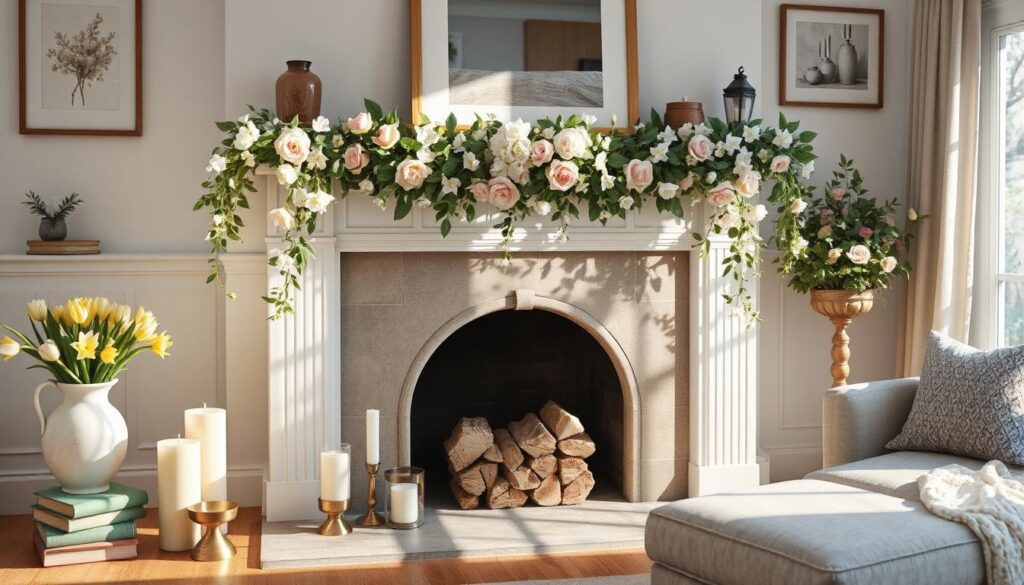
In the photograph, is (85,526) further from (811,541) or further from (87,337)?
(811,541)

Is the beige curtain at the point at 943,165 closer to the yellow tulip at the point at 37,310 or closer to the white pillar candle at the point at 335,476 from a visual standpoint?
the white pillar candle at the point at 335,476

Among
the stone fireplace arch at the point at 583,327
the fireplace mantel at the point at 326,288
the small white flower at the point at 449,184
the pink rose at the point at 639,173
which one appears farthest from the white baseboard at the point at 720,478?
the small white flower at the point at 449,184

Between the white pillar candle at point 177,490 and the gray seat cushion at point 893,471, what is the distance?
2.07 metres

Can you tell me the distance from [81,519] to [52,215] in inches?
49.7

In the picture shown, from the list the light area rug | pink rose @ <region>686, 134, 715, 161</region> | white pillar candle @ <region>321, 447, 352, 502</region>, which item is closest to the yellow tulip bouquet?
white pillar candle @ <region>321, 447, 352, 502</region>

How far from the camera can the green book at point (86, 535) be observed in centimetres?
351

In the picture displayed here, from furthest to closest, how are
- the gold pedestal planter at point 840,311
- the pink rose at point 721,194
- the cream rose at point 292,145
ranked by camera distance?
the gold pedestal planter at point 840,311 → the pink rose at point 721,194 → the cream rose at point 292,145

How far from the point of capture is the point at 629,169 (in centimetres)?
384

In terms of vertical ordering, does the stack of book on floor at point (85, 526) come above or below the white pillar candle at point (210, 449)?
below

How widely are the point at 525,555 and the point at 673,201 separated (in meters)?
1.40

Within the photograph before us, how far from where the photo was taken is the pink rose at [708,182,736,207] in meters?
3.94

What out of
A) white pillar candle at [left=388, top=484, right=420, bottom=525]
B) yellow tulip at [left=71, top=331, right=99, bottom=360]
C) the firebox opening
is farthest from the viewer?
the firebox opening

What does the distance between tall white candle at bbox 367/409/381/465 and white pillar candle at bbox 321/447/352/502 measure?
0.36 feet

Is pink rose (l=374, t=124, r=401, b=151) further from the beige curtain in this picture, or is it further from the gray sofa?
the beige curtain
